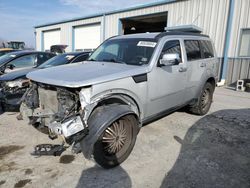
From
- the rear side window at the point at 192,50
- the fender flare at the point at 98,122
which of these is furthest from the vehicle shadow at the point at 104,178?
the rear side window at the point at 192,50

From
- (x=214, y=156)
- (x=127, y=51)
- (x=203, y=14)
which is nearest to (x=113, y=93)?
(x=127, y=51)

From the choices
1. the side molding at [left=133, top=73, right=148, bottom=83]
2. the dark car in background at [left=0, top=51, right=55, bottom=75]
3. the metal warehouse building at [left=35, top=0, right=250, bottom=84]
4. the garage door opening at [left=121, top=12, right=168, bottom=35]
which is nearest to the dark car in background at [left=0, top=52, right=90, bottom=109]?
the dark car in background at [left=0, top=51, right=55, bottom=75]

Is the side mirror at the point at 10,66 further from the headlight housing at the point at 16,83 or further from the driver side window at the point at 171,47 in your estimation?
the driver side window at the point at 171,47

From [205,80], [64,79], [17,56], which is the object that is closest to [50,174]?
[64,79]

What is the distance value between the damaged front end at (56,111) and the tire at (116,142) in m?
0.37

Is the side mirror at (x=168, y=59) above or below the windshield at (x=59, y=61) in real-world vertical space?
above

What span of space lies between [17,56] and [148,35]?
17.7 feet

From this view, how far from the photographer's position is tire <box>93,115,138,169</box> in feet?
10.6

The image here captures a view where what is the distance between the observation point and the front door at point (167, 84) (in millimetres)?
3971

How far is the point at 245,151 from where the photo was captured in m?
3.98

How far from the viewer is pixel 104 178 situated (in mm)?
3117

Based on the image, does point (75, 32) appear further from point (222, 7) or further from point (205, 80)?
point (205, 80)

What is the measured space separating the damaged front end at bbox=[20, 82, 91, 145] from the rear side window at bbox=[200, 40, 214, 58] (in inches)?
152

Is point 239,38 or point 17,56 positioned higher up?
→ point 239,38
